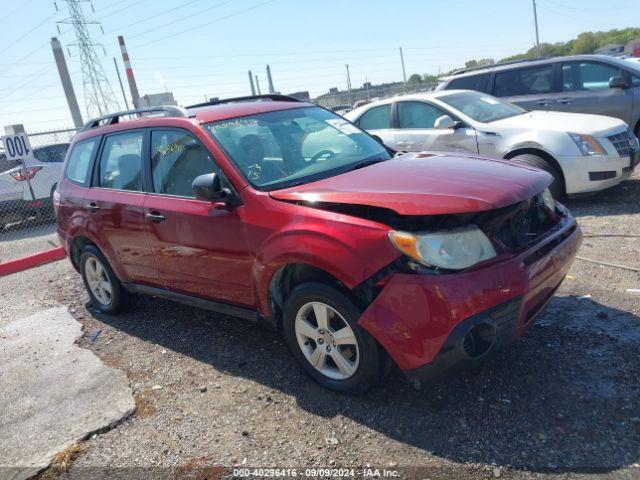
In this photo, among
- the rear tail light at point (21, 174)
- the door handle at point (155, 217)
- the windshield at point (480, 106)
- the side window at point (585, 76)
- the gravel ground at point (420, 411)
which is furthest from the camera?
the rear tail light at point (21, 174)

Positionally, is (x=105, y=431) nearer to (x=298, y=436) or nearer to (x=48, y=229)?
(x=298, y=436)

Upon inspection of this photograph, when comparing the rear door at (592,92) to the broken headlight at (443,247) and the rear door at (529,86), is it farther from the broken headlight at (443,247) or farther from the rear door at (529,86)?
the broken headlight at (443,247)

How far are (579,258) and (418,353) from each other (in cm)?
290

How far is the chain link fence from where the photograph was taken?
1089cm

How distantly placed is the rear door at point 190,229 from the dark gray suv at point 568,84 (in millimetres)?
6680

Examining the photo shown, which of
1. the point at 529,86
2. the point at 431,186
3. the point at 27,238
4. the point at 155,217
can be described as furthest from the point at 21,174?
the point at 431,186

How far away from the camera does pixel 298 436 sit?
2.99 metres

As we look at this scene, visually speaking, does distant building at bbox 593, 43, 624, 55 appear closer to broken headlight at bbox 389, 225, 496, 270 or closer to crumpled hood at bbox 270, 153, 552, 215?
crumpled hood at bbox 270, 153, 552, 215

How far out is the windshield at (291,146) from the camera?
144 inches

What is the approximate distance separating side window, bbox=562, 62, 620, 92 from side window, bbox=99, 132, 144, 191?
7171 millimetres

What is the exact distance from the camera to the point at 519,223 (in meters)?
3.13

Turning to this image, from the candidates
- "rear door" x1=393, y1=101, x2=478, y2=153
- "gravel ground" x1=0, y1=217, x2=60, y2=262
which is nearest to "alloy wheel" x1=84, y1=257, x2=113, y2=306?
"rear door" x1=393, y1=101, x2=478, y2=153

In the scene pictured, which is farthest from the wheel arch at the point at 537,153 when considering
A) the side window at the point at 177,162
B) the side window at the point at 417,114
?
the side window at the point at 177,162

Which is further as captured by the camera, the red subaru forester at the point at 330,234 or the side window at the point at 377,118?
the side window at the point at 377,118
